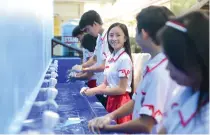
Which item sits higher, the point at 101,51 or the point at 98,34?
the point at 98,34

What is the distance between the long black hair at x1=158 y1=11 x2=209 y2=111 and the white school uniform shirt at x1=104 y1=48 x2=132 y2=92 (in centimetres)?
106

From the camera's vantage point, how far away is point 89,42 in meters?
3.05

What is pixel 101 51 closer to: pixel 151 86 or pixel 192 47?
pixel 151 86

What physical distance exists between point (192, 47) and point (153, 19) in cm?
32

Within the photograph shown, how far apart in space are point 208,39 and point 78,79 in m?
2.14

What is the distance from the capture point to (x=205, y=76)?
75 centimetres

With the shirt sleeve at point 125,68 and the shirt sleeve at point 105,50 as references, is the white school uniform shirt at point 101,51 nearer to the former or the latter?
the shirt sleeve at point 105,50

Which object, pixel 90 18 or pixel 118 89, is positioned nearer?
pixel 118 89

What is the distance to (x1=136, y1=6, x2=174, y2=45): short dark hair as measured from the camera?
101 centimetres

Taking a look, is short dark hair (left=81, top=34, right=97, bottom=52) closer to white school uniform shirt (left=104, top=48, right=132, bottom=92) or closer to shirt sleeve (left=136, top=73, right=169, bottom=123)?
white school uniform shirt (left=104, top=48, right=132, bottom=92)

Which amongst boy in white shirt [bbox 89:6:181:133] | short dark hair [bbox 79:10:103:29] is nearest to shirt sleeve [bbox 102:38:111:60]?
short dark hair [bbox 79:10:103:29]

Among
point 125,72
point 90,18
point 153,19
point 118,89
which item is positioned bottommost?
point 118,89

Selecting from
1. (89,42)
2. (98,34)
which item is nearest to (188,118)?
(98,34)

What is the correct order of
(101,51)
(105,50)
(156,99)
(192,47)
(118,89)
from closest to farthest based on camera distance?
(192,47) → (156,99) → (118,89) → (105,50) → (101,51)
